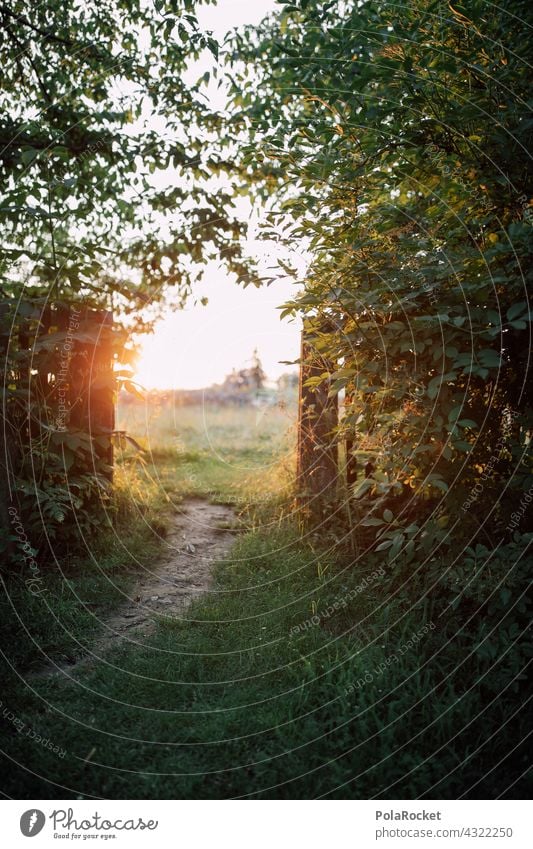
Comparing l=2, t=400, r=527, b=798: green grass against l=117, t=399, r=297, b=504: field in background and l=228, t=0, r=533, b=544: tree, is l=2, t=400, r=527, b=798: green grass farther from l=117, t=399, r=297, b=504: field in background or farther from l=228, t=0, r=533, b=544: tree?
l=117, t=399, r=297, b=504: field in background

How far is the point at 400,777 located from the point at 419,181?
3763 millimetres

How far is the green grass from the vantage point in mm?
2709

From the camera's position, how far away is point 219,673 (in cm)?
350

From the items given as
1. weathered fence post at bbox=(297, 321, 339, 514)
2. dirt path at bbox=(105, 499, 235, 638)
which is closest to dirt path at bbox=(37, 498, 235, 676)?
dirt path at bbox=(105, 499, 235, 638)

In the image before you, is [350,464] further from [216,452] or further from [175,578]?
[216,452]

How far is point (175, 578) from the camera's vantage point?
4840mm

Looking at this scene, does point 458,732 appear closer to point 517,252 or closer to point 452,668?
point 452,668

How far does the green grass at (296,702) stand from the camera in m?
2.71

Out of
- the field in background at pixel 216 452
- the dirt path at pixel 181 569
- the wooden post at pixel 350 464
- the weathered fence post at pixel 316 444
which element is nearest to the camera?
the dirt path at pixel 181 569

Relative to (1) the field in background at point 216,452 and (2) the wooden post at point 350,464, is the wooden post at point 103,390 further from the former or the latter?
(2) the wooden post at point 350,464

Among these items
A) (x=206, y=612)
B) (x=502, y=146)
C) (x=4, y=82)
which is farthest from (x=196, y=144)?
(x=206, y=612)

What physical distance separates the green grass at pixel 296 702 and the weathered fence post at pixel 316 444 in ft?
3.21

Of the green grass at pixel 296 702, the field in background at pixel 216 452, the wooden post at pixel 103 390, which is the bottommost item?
the green grass at pixel 296 702

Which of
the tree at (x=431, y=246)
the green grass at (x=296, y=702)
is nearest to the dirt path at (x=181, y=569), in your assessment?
the green grass at (x=296, y=702)
